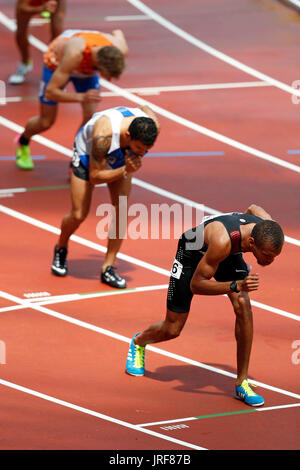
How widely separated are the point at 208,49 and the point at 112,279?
24.4ft

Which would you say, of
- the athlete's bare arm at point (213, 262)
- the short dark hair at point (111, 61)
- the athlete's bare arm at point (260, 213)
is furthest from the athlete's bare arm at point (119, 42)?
the athlete's bare arm at point (213, 262)

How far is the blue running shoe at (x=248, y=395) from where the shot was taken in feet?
24.1

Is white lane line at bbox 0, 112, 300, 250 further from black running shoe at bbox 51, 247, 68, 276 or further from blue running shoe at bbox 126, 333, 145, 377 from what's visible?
blue running shoe at bbox 126, 333, 145, 377

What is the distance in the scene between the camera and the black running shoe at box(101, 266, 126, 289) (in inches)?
377

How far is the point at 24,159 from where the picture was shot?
1247cm

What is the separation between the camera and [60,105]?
1448 centimetres

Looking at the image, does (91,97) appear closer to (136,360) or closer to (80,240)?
(80,240)

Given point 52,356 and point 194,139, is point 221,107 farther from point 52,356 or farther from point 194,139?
point 52,356

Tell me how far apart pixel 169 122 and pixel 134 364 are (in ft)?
21.5

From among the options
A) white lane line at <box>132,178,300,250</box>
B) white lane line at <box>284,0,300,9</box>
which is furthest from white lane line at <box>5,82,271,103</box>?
white lane line at <box>284,0,300,9</box>

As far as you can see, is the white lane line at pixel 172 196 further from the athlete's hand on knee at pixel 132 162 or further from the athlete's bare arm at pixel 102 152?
the athlete's hand on knee at pixel 132 162

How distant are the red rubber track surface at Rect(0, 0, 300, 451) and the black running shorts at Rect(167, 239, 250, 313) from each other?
2.59 feet

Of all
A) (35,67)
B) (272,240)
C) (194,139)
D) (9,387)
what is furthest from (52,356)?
(35,67)

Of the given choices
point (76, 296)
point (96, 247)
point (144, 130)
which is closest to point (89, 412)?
point (76, 296)
